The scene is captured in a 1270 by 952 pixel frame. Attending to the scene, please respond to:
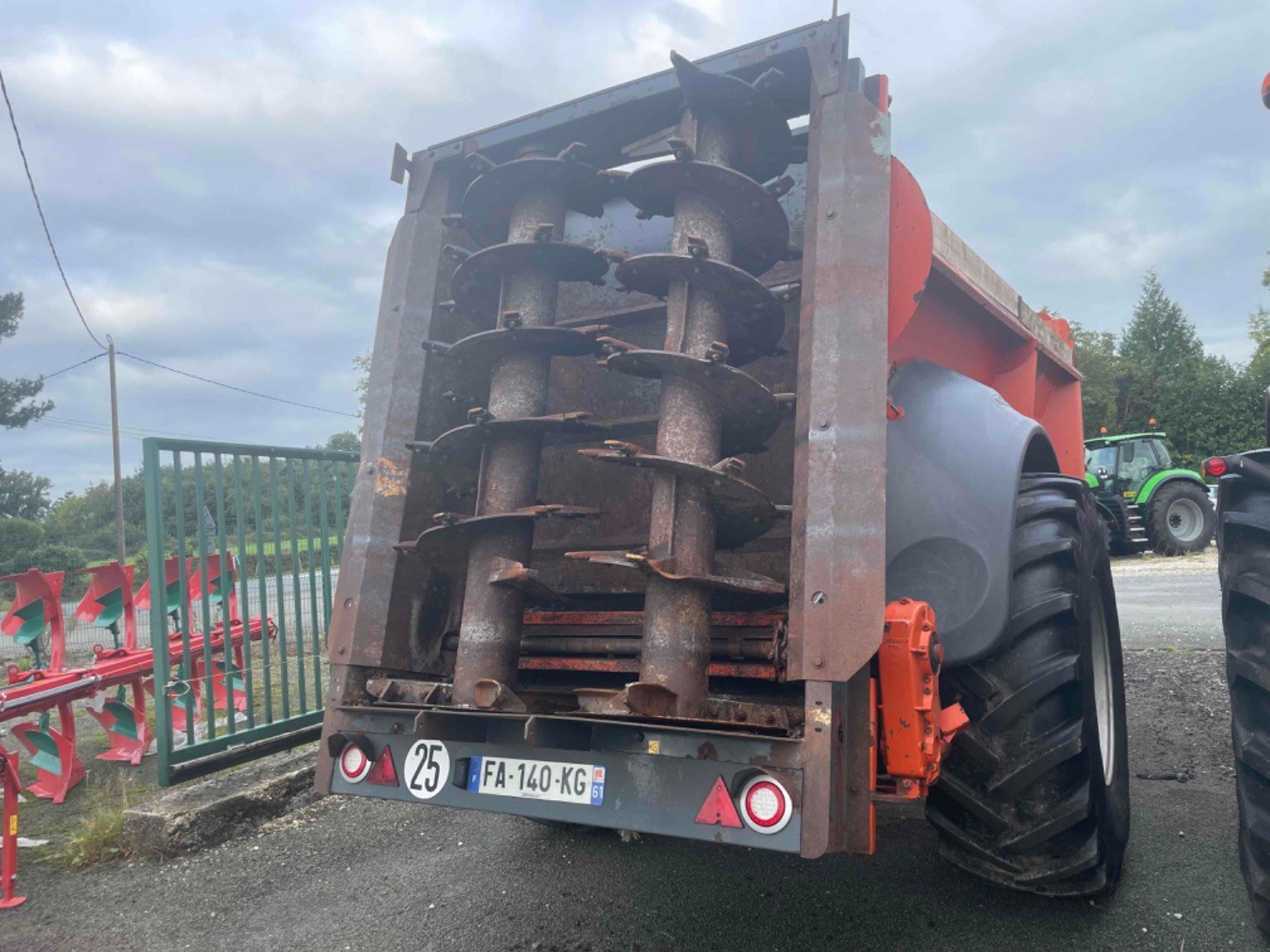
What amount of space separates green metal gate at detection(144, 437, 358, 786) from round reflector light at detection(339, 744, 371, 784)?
→ 1744 mm

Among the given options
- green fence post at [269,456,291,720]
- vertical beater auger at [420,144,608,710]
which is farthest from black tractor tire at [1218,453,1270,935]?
green fence post at [269,456,291,720]

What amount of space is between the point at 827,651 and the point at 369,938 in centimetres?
181

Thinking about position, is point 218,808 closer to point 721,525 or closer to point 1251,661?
point 721,525

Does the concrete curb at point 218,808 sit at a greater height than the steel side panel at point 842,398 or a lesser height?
lesser

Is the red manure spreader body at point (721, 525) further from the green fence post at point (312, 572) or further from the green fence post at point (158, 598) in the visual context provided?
the green fence post at point (312, 572)

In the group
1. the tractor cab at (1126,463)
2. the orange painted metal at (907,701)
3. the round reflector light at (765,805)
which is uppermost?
the tractor cab at (1126,463)

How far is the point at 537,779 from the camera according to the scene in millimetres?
2334

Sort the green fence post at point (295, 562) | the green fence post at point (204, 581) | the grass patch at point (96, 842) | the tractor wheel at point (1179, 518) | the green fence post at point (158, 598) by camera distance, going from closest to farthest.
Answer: the grass patch at point (96, 842)
the green fence post at point (158, 598)
the green fence post at point (204, 581)
the green fence post at point (295, 562)
the tractor wheel at point (1179, 518)

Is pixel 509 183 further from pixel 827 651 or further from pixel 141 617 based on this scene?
pixel 141 617

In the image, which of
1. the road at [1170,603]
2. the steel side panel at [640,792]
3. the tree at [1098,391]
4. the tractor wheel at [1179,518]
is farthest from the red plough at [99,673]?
the tree at [1098,391]

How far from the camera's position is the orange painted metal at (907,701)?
2213 millimetres

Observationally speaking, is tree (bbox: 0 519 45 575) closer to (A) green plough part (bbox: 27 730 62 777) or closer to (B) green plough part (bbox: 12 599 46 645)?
(B) green plough part (bbox: 12 599 46 645)

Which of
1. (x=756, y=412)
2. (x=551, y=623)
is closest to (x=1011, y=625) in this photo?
(x=756, y=412)

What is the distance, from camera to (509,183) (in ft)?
10.1
